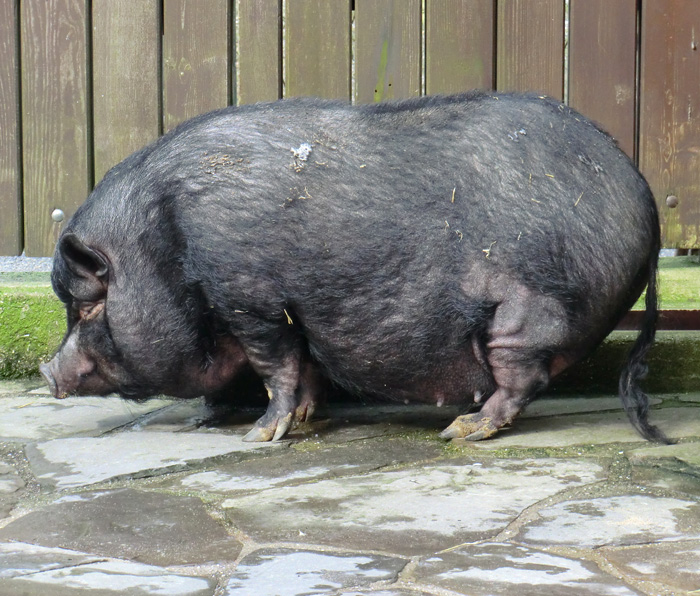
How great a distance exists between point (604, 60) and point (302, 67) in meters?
1.30

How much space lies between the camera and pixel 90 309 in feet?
12.4

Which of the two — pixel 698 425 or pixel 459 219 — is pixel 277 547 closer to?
pixel 459 219

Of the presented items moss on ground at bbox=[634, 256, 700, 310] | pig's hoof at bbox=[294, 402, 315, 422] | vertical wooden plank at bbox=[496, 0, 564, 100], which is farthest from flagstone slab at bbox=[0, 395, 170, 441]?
moss on ground at bbox=[634, 256, 700, 310]

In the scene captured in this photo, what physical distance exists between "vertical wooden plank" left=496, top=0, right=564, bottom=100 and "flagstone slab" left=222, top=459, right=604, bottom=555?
1.96 m

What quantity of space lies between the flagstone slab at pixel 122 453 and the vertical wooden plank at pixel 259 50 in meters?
1.65

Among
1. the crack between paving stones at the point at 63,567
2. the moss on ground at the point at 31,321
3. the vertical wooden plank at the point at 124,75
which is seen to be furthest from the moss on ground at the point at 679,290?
the crack between paving stones at the point at 63,567

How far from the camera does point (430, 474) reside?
306 centimetres

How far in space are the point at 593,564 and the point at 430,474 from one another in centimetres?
86

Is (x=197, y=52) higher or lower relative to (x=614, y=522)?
higher

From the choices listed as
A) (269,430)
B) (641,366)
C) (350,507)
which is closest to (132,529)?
(350,507)

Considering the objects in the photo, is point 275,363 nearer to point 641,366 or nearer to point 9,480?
point 9,480

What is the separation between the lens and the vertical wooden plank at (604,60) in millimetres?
4496

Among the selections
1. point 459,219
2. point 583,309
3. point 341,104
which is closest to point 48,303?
point 341,104

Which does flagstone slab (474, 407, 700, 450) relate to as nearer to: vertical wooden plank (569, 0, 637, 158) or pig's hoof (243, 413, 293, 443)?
pig's hoof (243, 413, 293, 443)
